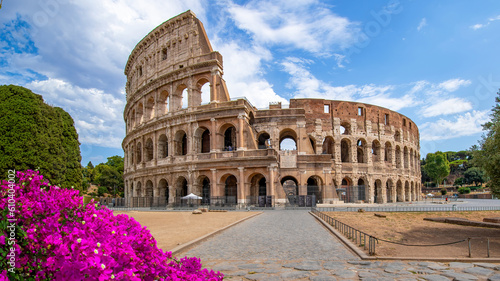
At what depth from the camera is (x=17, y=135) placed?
65.1 feet

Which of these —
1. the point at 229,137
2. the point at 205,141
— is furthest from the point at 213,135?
the point at 229,137

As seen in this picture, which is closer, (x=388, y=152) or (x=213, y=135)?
(x=213, y=135)

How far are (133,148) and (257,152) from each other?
2007cm

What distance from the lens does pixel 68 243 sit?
8.98ft

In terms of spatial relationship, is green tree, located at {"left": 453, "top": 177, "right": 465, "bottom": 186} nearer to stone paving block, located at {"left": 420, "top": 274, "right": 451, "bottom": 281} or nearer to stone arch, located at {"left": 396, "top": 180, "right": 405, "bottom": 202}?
stone arch, located at {"left": 396, "top": 180, "right": 405, "bottom": 202}

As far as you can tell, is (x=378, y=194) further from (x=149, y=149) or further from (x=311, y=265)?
(x=311, y=265)

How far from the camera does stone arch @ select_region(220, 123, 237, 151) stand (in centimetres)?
3481

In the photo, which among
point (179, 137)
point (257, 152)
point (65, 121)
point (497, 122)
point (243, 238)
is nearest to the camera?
point (243, 238)

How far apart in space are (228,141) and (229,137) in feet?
1.77

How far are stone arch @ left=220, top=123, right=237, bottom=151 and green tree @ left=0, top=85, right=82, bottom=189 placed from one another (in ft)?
49.0

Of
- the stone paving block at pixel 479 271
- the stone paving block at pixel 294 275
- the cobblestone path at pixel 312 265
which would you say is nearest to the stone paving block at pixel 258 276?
the cobblestone path at pixel 312 265

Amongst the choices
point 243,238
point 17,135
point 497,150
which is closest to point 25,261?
point 243,238

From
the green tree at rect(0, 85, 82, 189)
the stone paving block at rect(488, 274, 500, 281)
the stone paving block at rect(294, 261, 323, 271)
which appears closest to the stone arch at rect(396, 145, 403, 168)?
the green tree at rect(0, 85, 82, 189)

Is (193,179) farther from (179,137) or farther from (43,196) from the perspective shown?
(43,196)
